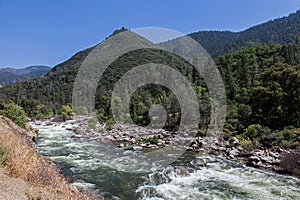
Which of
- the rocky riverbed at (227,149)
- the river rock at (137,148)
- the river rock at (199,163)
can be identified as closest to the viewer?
the rocky riverbed at (227,149)

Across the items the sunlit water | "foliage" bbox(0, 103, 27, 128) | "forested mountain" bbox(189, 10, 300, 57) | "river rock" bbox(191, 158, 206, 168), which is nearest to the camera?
the sunlit water

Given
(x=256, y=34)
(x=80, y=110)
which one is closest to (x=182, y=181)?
(x=80, y=110)

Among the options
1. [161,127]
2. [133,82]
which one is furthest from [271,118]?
[133,82]

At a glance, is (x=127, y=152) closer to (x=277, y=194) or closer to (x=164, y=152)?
(x=164, y=152)

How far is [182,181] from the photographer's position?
11.2m

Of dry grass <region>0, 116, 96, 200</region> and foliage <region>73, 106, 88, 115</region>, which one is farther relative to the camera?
foliage <region>73, 106, 88, 115</region>

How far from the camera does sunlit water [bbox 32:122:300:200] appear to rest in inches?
378

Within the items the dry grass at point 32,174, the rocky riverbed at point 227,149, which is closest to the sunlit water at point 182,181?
the rocky riverbed at point 227,149

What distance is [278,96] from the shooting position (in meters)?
20.5

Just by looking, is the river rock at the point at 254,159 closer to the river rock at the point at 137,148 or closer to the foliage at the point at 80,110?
the river rock at the point at 137,148

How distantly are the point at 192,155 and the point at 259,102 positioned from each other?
31.2ft

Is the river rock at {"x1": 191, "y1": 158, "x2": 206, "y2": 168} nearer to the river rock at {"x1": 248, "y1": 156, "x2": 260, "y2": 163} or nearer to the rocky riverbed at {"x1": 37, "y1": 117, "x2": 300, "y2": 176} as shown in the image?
the rocky riverbed at {"x1": 37, "y1": 117, "x2": 300, "y2": 176}

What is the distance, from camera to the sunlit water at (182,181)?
960cm

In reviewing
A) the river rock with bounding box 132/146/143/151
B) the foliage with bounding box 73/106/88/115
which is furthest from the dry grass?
the foliage with bounding box 73/106/88/115
